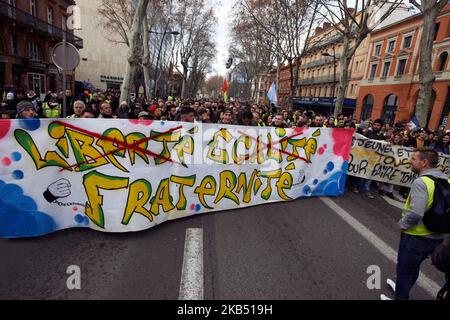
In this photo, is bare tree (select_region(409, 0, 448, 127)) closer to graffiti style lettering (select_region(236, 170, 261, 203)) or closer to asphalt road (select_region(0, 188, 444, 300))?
asphalt road (select_region(0, 188, 444, 300))

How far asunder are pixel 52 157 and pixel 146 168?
112 cm

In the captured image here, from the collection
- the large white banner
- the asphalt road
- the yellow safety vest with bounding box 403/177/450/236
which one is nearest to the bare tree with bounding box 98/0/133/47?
the large white banner

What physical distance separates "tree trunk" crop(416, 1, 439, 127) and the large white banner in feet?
31.0

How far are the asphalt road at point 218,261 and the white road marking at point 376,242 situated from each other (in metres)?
0.09

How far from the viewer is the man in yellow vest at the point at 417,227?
7.45ft

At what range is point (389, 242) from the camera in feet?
12.7

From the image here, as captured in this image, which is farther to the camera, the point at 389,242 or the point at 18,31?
the point at 18,31

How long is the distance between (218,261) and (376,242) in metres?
2.41

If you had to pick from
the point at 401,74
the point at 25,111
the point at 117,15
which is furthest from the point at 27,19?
the point at 401,74

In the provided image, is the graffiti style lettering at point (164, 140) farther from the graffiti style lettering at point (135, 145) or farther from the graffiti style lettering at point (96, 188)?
the graffiti style lettering at point (96, 188)

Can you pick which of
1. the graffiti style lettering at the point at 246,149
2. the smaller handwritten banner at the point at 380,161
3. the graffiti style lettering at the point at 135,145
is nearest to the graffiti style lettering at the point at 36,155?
the graffiti style lettering at the point at 135,145

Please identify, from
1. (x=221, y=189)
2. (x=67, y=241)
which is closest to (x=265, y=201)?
(x=221, y=189)

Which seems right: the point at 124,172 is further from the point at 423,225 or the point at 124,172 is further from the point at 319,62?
the point at 319,62

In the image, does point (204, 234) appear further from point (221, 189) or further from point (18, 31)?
point (18, 31)
